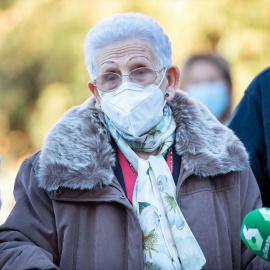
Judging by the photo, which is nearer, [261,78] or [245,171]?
[245,171]

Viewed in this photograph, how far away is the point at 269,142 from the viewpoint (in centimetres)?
318

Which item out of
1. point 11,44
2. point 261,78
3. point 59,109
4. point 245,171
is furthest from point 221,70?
point 11,44

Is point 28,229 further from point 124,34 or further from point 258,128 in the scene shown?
point 258,128

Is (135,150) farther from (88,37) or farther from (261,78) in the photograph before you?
(261,78)

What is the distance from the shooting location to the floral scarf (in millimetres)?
2539

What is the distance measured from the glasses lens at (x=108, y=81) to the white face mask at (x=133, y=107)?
0.12 feet

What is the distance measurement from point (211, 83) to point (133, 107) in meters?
2.35

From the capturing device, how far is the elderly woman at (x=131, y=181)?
255cm

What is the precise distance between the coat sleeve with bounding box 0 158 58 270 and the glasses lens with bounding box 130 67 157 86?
76 cm

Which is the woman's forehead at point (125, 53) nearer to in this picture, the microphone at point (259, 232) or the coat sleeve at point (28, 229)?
the coat sleeve at point (28, 229)

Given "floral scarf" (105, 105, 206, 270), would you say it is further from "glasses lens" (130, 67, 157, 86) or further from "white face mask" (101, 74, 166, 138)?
"glasses lens" (130, 67, 157, 86)

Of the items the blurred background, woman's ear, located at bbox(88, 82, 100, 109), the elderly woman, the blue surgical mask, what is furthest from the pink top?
the blurred background

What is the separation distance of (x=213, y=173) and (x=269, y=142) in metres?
0.64

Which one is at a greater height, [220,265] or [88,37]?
[88,37]
